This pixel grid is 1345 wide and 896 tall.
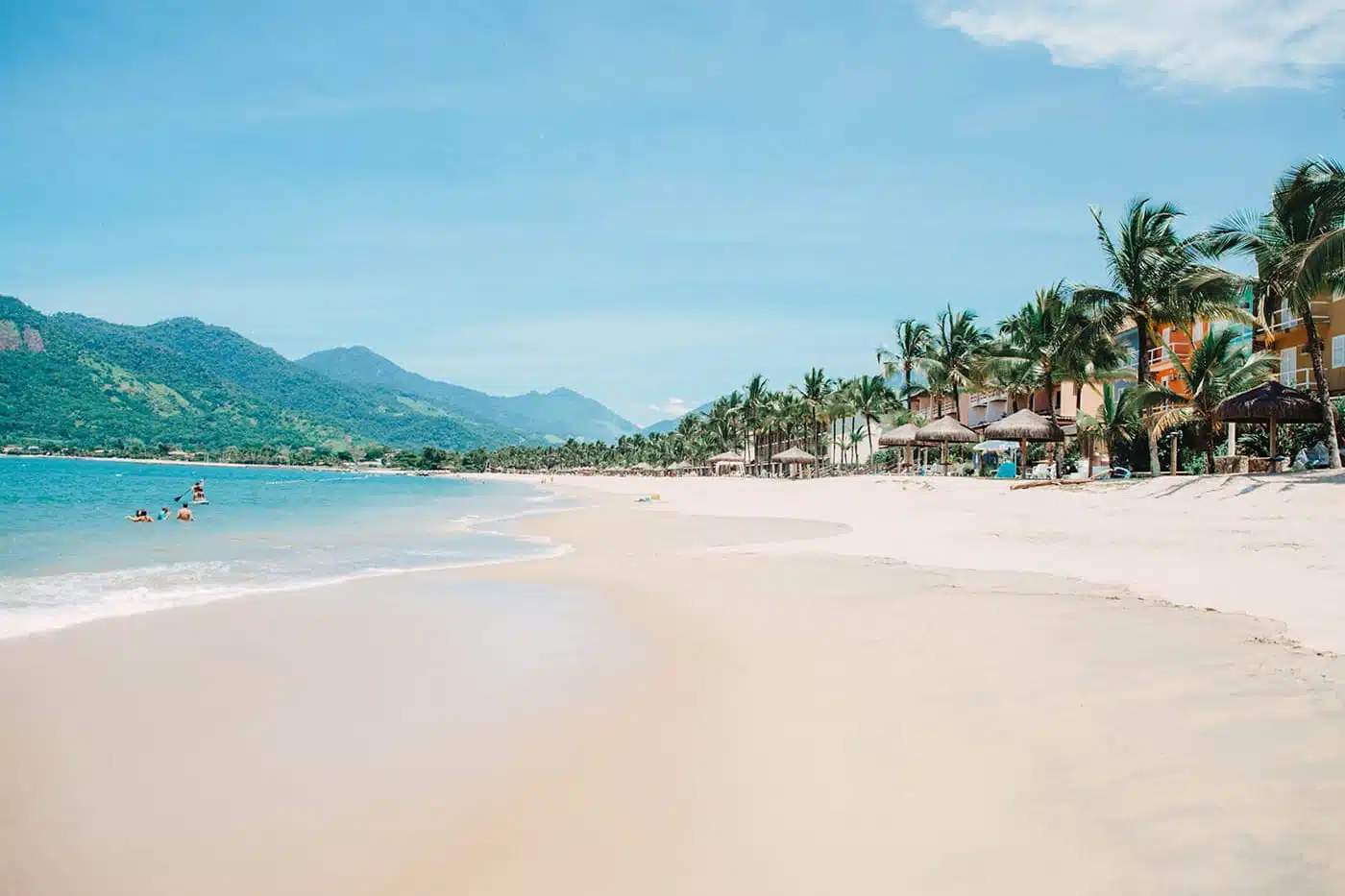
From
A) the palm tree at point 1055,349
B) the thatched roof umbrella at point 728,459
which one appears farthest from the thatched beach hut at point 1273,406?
the thatched roof umbrella at point 728,459

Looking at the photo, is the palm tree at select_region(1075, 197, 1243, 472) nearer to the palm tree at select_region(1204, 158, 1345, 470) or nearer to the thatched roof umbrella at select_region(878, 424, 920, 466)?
the palm tree at select_region(1204, 158, 1345, 470)

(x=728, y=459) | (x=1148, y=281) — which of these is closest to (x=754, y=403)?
(x=728, y=459)

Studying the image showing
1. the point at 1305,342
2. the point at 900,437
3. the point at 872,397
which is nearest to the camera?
the point at 1305,342

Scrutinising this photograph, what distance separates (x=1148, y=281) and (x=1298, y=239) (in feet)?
16.3

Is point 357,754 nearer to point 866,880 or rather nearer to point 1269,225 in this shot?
point 866,880

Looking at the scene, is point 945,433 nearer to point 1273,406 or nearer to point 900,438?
point 900,438

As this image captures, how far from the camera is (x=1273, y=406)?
58.3 feet

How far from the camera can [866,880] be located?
348 cm

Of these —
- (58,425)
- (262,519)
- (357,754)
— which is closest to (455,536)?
(262,519)

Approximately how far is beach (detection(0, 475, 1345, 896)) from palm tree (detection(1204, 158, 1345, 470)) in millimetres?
8261

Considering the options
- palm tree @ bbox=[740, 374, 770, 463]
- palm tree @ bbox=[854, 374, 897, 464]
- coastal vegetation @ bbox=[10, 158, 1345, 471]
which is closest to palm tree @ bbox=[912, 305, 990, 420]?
coastal vegetation @ bbox=[10, 158, 1345, 471]

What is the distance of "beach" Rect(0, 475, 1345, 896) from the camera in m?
3.69

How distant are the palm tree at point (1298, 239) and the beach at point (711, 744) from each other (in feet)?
27.1

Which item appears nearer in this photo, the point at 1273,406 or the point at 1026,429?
the point at 1273,406
